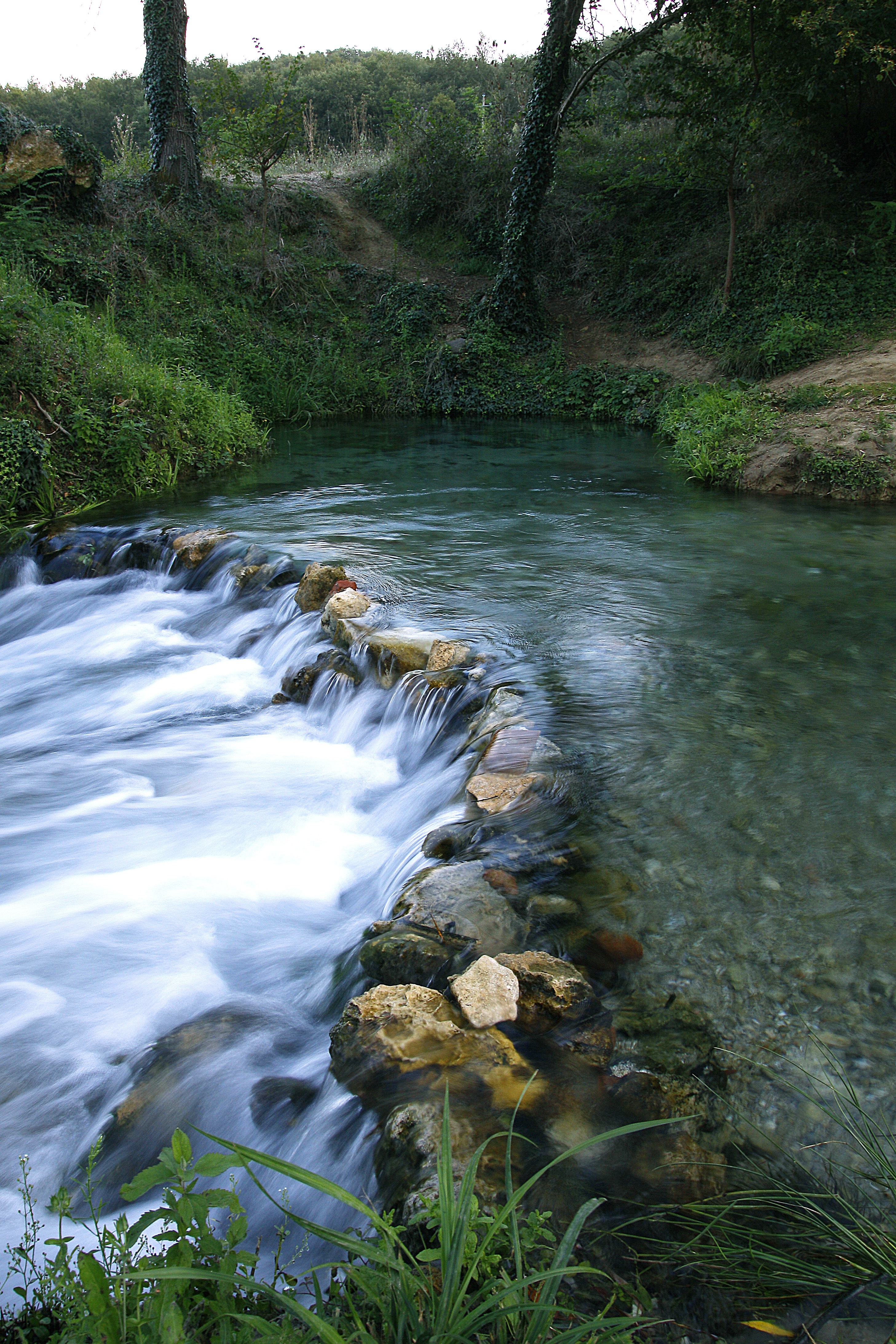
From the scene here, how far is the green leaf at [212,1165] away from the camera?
52.8 inches

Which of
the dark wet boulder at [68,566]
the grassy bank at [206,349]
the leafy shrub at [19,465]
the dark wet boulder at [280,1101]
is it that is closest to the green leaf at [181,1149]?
the dark wet boulder at [280,1101]

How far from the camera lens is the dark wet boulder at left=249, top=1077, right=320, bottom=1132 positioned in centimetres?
235

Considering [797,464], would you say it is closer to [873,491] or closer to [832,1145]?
[873,491]

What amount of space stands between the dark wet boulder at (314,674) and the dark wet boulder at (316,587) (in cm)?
69

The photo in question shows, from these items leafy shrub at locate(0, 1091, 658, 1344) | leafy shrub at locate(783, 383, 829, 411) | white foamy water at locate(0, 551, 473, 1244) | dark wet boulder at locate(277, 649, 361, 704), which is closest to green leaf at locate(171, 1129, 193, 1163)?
leafy shrub at locate(0, 1091, 658, 1344)

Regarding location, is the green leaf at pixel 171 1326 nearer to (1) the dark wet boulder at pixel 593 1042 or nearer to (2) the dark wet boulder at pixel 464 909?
(1) the dark wet boulder at pixel 593 1042

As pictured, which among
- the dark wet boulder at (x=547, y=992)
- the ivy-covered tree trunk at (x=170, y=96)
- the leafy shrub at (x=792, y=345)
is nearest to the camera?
the dark wet boulder at (x=547, y=992)

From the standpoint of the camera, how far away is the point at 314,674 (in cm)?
517

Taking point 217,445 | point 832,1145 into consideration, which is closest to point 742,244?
point 217,445

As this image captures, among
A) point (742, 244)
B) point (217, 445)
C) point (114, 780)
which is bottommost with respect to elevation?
point (114, 780)

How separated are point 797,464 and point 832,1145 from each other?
26.7 feet

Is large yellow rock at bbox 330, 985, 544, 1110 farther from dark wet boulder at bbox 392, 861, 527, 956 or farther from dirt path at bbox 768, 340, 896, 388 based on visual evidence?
dirt path at bbox 768, 340, 896, 388

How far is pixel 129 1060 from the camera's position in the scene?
269 cm

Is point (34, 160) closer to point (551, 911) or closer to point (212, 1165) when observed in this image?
point (551, 911)
